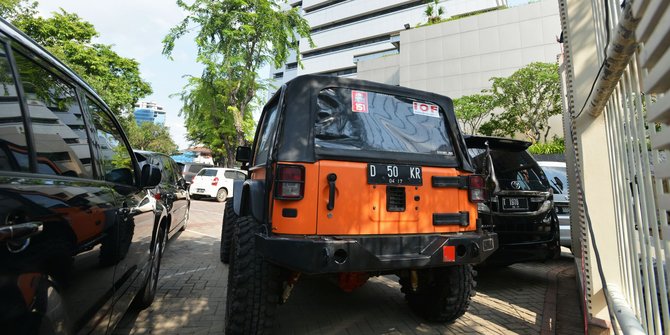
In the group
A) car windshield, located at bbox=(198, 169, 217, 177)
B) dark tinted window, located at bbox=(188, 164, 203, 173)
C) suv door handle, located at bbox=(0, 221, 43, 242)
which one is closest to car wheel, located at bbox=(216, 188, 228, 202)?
car windshield, located at bbox=(198, 169, 217, 177)

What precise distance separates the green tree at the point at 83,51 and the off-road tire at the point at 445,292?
22.6 metres

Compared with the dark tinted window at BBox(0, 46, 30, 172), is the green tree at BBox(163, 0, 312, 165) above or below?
above

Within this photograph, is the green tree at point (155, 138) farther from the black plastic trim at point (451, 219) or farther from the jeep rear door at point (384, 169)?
the black plastic trim at point (451, 219)

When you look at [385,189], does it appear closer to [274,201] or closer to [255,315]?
[274,201]

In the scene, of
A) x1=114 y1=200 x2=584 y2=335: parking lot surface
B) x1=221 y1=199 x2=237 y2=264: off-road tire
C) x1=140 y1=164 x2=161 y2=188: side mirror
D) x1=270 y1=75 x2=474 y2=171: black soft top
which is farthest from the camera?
x1=221 y1=199 x2=237 y2=264: off-road tire

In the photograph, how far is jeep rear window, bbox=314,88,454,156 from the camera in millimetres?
2736

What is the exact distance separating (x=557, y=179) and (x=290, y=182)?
5154mm

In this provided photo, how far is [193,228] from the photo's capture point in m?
8.77

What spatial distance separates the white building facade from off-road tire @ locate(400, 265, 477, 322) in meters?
38.0

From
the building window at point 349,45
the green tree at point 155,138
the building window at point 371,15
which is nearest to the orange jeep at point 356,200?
the building window at point 371,15

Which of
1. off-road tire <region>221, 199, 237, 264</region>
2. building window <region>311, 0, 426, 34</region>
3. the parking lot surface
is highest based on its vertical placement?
building window <region>311, 0, 426, 34</region>

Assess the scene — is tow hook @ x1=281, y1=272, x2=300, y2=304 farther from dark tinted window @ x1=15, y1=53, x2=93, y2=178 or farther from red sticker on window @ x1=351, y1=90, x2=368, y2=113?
dark tinted window @ x1=15, y1=53, x2=93, y2=178

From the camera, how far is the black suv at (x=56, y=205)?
1176mm

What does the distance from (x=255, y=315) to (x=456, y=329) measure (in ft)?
6.31
